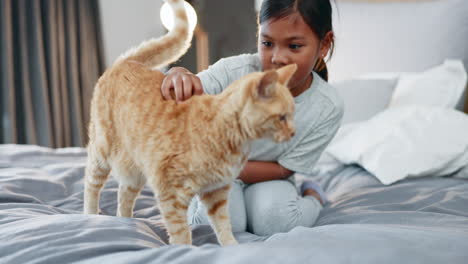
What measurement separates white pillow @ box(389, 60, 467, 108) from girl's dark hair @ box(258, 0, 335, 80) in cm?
86

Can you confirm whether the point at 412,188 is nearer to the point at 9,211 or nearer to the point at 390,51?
the point at 390,51

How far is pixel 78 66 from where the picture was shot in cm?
299

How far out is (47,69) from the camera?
274 centimetres

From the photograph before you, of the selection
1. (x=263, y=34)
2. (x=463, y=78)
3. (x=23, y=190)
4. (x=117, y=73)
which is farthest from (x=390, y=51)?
(x=23, y=190)

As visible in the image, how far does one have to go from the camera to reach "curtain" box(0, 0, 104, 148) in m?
2.51

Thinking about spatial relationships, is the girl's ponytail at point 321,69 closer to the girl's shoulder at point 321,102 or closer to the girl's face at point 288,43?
the girl's shoulder at point 321,102

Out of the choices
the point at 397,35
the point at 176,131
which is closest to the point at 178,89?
the point at 176,131

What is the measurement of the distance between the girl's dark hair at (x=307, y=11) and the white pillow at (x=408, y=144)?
1.91 ft

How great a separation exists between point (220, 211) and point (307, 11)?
0.59 meters

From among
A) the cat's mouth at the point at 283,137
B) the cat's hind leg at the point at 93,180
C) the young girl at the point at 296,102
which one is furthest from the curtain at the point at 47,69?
the cat's mouth at the point at 283,137

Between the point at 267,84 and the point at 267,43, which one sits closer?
the point at 267,84

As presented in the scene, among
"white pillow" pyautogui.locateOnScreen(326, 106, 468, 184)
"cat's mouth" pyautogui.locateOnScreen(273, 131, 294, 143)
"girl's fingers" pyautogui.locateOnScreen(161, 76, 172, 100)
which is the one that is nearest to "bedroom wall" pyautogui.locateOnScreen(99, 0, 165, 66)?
"white pillow" pyautogui.locateOnScreen(326, 106, 468, 184)

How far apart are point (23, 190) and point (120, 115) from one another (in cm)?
50

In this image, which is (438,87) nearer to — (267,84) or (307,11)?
(307,11)
